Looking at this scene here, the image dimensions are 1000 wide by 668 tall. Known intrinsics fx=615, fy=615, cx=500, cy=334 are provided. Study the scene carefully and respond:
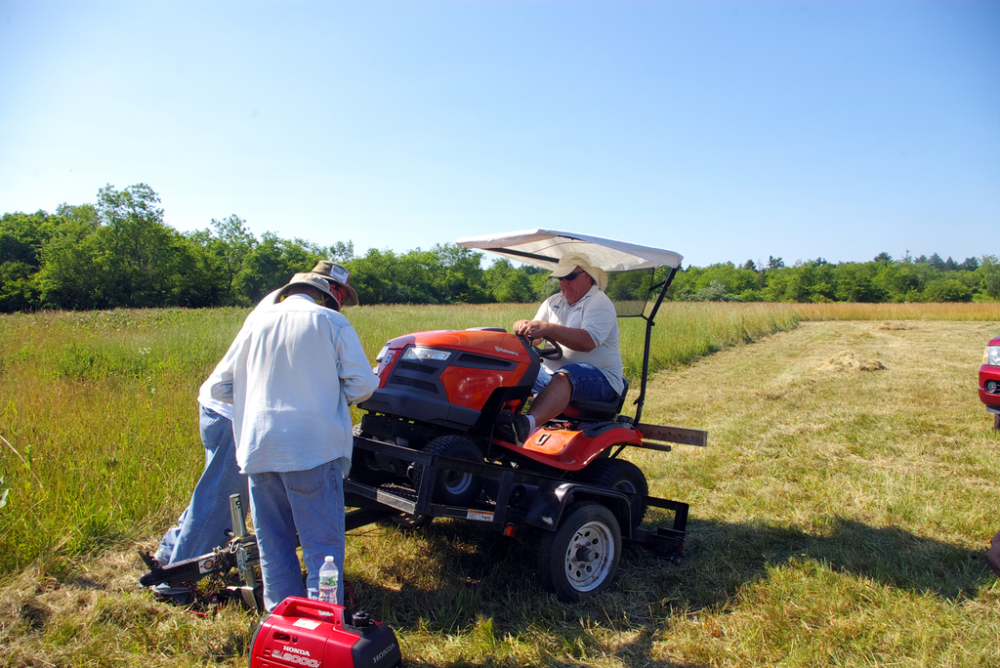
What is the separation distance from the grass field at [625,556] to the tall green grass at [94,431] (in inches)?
0.8

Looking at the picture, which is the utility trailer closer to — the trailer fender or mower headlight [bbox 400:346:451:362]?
the trailer fender

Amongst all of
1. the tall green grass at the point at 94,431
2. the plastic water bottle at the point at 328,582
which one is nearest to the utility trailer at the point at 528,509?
the plastic water bottle at the point at 328,582

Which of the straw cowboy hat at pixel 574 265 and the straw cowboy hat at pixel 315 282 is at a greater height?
the straw cowboy hat at pixel 574 265

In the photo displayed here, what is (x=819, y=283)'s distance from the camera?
7112cm

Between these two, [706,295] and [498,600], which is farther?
[706,295]

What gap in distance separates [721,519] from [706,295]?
86.0ft

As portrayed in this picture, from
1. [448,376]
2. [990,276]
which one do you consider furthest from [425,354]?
[990,276]

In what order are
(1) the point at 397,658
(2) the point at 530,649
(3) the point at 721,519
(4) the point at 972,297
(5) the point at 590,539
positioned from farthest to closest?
(4) the point at 972,297 < (3) the point at 721,519 < (5) the point at 590,539 < (2) the point at 530,649 < (1) the point at 397,658

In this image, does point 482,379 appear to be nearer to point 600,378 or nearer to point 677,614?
point 600,378

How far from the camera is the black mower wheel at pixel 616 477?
4039 millimetres

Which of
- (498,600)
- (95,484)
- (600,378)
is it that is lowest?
(498,600)

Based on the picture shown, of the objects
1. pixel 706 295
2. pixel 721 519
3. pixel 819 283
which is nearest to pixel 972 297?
pixel 819 283

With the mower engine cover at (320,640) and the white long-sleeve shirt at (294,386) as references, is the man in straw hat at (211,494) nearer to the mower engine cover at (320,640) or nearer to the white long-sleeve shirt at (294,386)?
the white long-sleeve shirt at (294,386)

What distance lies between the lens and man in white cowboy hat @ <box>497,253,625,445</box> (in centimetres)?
395
